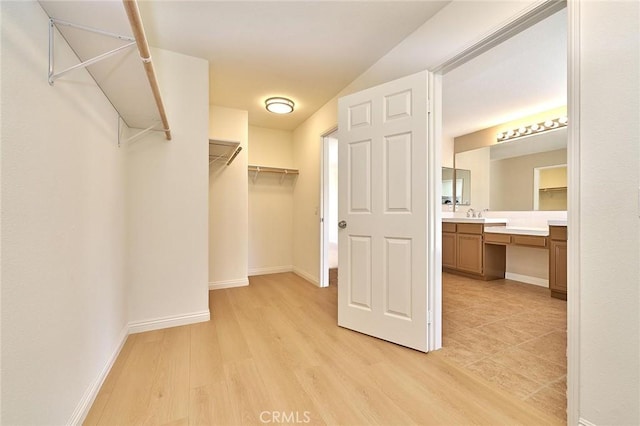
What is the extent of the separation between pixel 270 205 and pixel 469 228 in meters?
3.14

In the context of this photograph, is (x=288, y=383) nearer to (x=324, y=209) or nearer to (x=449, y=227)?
(x=324, y=209)

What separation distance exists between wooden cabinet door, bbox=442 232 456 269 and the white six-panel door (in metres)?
2.71

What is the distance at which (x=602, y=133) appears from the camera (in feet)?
3.60

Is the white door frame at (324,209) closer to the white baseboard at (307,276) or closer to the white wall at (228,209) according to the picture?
the white baseboard at (307,276)

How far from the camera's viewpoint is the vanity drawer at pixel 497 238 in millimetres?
3531

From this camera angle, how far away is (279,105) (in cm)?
327

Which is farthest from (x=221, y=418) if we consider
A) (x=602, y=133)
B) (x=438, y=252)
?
(x=602, y=133)

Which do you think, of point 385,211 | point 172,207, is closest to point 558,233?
point 385,211

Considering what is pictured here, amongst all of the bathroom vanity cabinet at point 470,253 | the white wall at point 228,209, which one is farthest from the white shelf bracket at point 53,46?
the bathroom vanity cabinet at point 470,253

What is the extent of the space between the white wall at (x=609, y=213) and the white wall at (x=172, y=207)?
2552mm

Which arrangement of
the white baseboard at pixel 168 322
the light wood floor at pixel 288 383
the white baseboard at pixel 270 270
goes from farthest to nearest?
the white baseboard at pixel 270 270
the white baseboard at pixel 168 322
the light wood floor at pixel 288 383

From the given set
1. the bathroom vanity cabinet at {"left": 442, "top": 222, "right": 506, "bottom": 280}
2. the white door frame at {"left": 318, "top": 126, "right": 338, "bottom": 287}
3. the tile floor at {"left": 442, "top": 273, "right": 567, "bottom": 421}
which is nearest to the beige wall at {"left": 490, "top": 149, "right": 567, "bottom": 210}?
the bathroom vanity cabinet at {"left": 442, "top": 222, "right": 506, "bottom": 280}

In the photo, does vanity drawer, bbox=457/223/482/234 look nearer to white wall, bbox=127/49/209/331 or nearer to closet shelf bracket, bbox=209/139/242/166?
closet shelf bracket, bbox=209/139/242/166

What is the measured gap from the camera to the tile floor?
150cm
